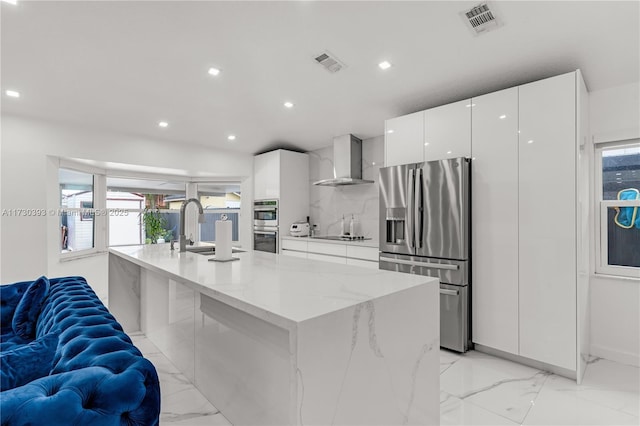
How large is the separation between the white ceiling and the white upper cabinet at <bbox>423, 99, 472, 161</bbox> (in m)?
0.17

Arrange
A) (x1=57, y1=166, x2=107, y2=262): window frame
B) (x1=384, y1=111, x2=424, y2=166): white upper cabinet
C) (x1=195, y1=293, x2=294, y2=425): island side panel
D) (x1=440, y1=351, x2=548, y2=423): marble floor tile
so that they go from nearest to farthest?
(x1=195, y1=293, x2=294, y2=425): island side panel
(x1=440, y1=351, x2=548, y2=423): marble floor tile
(x1=384, y1=111, x2=424, y2=166): white upper cabinet
(x1=57, y1=166, x2=107, y2=262): window frame

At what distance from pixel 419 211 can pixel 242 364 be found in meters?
2.14

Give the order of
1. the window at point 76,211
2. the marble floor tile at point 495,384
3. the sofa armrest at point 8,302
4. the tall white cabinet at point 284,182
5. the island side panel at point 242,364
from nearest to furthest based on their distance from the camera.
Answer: the island side panel at point 242,364
the sofa armrest at point 8,302
the marble floor tile at point 495,384
the window at point 76,211
the tall white cabinet at point 284,182

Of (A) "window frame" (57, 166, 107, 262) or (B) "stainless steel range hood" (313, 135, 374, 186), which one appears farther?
(B) "stainless steel range hood" (313, 135, 374, 186)

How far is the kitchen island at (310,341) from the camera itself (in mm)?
1026

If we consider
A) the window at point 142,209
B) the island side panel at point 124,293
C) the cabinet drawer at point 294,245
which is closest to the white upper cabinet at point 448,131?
the cabinet drawer at point 294,245

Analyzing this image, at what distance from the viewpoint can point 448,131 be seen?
3.03 meters

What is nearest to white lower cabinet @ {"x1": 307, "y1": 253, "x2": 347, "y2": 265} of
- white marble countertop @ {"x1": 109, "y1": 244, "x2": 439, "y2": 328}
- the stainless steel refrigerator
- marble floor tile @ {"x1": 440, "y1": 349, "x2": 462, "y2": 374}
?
the stainless steel refrigerator

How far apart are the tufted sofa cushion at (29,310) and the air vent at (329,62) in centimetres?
236

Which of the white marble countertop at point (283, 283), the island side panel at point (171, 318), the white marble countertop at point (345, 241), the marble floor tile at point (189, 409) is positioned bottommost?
the marble floor tile at point (189, 409)

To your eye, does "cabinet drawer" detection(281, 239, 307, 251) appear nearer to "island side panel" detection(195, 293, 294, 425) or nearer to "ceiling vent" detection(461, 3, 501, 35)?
"island side panel" detection(195, 293, 294, 425)

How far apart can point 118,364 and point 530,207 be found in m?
2.81

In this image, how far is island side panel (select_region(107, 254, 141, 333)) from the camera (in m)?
2.89

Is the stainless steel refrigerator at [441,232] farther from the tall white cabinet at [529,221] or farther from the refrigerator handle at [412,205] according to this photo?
the tall white cabinet at [529,221]
